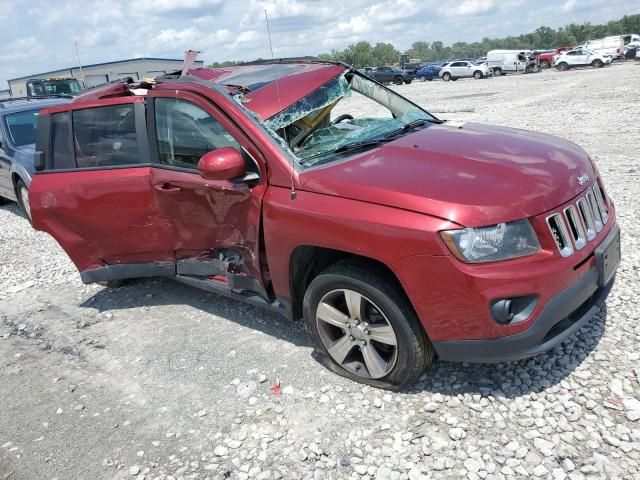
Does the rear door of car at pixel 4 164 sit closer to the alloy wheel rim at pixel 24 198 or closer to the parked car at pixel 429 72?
the alloy wheel rim at pixel 24 198

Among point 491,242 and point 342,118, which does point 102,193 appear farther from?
point 491,242

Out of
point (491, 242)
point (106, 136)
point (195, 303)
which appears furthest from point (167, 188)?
point (491, 242)

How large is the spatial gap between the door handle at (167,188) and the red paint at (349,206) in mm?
11

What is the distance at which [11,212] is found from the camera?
29.9ft

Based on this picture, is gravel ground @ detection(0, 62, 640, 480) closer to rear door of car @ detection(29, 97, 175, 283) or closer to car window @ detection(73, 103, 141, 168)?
rear door of car @ detection(29, 97, 175, 283)

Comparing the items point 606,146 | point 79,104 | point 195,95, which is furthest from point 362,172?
point 606,146

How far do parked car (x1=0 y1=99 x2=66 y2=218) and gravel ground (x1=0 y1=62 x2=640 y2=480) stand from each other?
3883 millimetres

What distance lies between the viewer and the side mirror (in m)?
3.18

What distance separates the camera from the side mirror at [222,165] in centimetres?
318

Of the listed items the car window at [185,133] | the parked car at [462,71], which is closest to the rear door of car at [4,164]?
the car window at [185,133]

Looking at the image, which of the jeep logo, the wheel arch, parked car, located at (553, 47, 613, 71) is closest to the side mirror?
the wheel arch

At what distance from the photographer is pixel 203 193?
3664 millimetres

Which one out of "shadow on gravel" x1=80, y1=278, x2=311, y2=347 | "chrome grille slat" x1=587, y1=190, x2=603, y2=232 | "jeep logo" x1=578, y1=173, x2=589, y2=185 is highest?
"jeep logo" x1=578, y1=173, x2=589, y2=185

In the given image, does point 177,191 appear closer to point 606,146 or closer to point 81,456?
point 81,456
